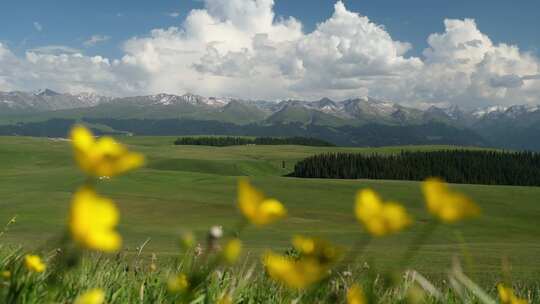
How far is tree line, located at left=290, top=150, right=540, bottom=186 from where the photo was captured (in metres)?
151

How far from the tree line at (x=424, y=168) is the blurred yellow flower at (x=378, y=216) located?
150 meters

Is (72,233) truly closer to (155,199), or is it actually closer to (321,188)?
(155,199)

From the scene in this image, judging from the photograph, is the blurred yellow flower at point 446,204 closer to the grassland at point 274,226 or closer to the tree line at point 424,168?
the grassland at point 274,226

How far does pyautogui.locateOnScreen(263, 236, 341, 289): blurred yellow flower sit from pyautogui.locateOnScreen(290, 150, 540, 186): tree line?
150053 mm

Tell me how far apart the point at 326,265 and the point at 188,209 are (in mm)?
58105

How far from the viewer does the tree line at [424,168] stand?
15088 cm

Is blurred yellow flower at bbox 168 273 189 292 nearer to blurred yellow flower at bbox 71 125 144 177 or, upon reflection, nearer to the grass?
blurred yellow flower at bbox 71 125 144 177

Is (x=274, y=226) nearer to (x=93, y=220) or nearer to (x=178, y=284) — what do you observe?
(x=178, y=284)

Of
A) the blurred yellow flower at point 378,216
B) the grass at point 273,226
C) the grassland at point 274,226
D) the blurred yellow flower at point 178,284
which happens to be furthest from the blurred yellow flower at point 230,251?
the grass at point 273,226

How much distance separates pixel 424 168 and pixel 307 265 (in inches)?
6333

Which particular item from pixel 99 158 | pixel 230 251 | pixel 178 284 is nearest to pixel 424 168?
pixel 178 284

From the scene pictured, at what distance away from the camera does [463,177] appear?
6176 inches

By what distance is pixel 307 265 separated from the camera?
4.17ft

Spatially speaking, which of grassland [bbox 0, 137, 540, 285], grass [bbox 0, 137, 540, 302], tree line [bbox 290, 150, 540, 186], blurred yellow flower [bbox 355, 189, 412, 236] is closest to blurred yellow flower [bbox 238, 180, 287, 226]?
blurred yellow flower [bbox 355, 189, 412, 236]
